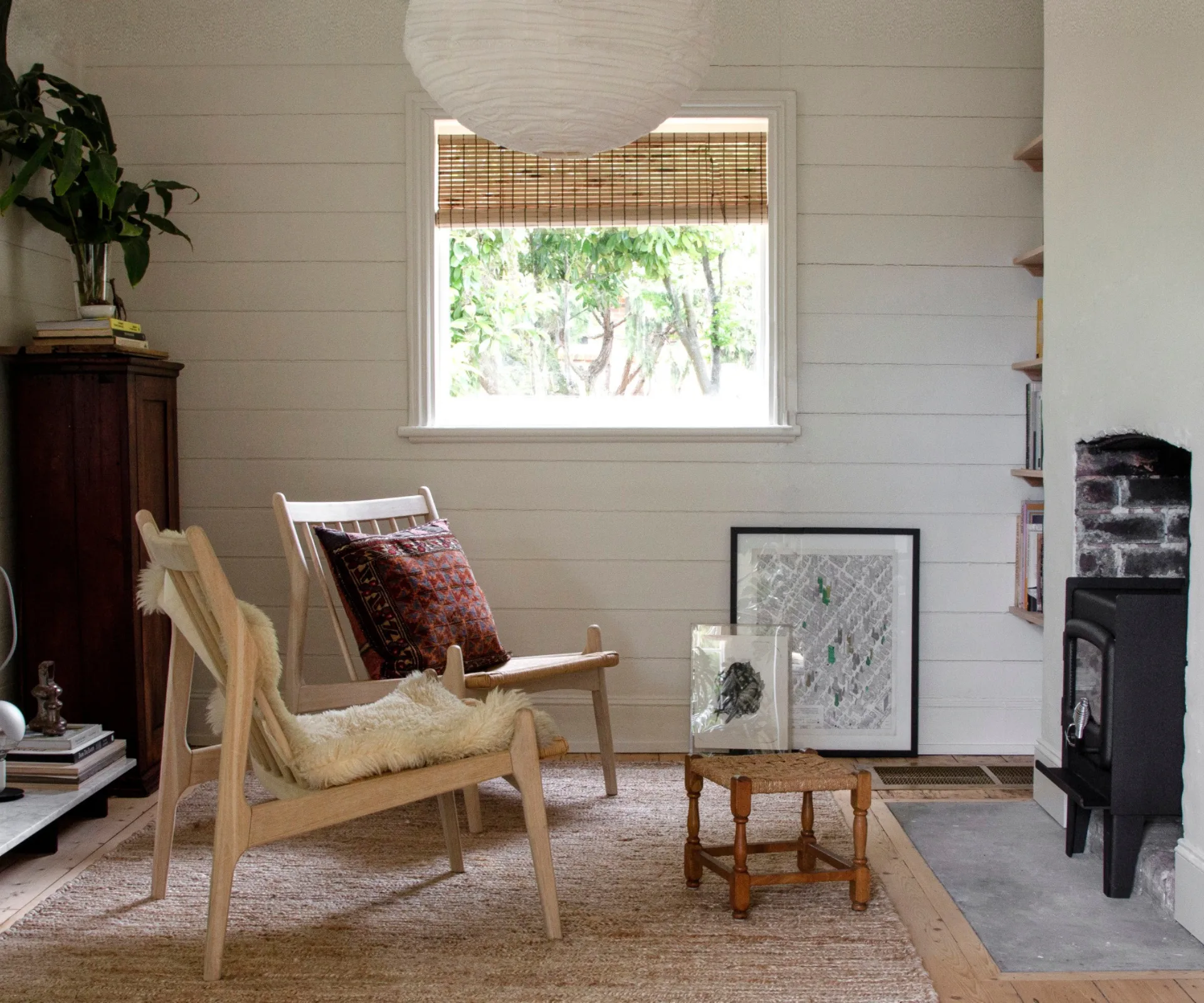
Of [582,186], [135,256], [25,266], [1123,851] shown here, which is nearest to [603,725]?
[1123,851]

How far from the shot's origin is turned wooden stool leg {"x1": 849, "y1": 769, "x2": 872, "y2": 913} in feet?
8.04

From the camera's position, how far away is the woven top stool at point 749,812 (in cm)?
241

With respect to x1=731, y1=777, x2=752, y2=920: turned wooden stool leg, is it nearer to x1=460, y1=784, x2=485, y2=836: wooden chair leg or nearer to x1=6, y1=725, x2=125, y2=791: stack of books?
x1=460, y1=784, x2=485, y2=836: wooden chair leg

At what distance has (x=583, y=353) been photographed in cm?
401

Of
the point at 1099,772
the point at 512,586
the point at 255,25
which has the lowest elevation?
the point at 1099,772

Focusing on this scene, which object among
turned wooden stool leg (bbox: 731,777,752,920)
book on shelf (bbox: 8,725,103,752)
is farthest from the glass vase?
turned wooden stool leg (bbox: 731,777,752,920)

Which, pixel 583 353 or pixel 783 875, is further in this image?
pixel 583 353

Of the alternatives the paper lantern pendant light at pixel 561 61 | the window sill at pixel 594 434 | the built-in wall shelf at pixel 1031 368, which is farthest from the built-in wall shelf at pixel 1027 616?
the paper lantern pendant light at pixel 561 61

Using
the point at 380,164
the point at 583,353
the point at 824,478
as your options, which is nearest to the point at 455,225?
the point at 380,164

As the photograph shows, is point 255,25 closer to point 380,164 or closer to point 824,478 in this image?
point 380,164

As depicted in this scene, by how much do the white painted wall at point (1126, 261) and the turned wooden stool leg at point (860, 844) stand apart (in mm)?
625

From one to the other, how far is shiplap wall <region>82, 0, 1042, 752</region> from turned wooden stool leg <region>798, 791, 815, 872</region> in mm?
1226

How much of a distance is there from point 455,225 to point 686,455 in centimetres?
108

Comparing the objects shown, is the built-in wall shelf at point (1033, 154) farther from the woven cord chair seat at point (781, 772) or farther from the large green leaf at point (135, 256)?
the large green leaf at point (135, 256)
